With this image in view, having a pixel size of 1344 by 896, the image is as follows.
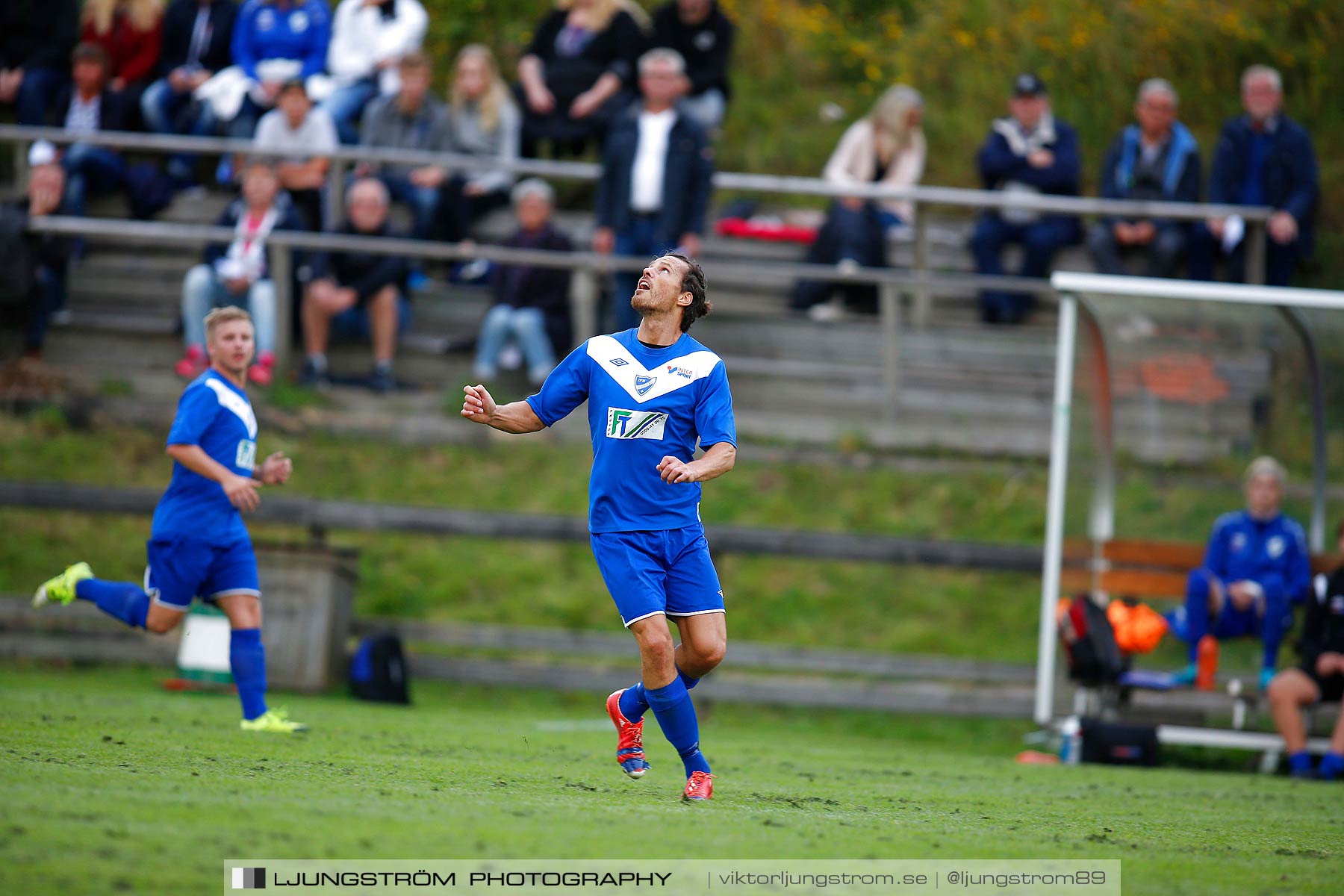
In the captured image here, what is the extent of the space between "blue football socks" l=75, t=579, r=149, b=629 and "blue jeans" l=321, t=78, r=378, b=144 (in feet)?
26.2

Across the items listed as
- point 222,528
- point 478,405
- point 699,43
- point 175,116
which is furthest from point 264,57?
point 478,405

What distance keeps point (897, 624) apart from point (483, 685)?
3.28 metres

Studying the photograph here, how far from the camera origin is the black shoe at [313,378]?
14.1 m

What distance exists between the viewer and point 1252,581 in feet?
37.7

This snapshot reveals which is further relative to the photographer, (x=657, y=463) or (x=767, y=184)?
(x=767, y=184)

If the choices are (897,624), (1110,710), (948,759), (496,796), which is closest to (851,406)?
(897,624)

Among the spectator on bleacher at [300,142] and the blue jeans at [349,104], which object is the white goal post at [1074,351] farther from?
the blue jeans at [349,104]

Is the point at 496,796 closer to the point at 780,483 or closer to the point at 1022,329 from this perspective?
the point at 780,483

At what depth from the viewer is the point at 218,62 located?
52.0 ft

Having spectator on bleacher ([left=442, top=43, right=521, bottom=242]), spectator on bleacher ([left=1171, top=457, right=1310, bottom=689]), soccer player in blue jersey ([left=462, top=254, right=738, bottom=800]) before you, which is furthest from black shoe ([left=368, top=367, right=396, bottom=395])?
soccer player in blue jersey ([left=462, top=254, right=738, bottom=800])

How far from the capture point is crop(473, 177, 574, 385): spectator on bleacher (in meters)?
13.9

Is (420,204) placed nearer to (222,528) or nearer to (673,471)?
(222,528)

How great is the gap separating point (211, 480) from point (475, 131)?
769cm

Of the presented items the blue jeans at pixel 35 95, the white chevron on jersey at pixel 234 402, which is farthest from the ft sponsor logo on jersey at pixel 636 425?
the blue jeans at pixel 35 95
